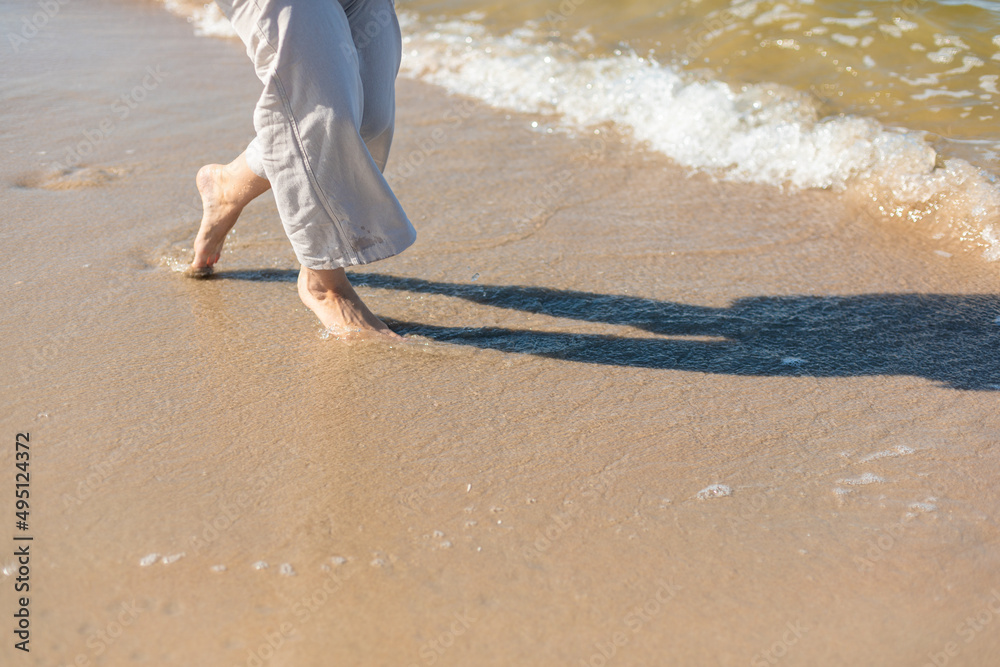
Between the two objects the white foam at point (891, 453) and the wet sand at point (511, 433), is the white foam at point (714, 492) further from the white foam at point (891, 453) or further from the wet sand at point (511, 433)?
the white foam at point (891, 453)

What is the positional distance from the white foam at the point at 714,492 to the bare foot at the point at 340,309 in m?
0.99

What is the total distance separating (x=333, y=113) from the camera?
6.71 feet

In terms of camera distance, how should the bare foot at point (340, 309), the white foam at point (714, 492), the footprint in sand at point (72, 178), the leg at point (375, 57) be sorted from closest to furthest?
the white foam at point (714, 492) < the leg at point (375, 57) < the bare foot at point (340, 309) < the footprint in sand at point (72, 178)

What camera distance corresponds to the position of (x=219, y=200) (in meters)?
2.63

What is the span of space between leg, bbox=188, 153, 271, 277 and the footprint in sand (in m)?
0.92

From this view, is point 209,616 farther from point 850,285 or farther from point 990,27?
point 990,27

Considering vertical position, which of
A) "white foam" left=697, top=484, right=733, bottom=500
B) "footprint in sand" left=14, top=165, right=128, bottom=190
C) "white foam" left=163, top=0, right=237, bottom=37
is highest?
"white foam" left=163, top=0, right=237, bottom=37

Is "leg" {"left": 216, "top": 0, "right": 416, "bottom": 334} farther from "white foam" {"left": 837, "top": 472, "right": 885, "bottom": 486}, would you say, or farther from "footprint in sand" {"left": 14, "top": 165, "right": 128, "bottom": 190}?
"footprint in sand" {"left": 14, "top": 165, "right": 128, "bottom": 190}

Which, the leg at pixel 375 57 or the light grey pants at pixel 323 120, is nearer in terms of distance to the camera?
the light grey pants at pixel 323 120

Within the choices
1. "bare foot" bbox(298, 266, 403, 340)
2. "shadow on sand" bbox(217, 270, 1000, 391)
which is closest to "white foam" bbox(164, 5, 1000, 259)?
"shadow on sand" bbox(217, 270, 1000, 391)

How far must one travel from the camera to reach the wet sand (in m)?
1.51

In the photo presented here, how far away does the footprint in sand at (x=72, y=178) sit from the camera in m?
3.28

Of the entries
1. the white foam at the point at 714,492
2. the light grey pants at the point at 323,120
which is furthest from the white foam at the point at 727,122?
the light grey pants at the point at 323,120

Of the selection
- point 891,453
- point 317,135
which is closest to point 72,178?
point 317,135
